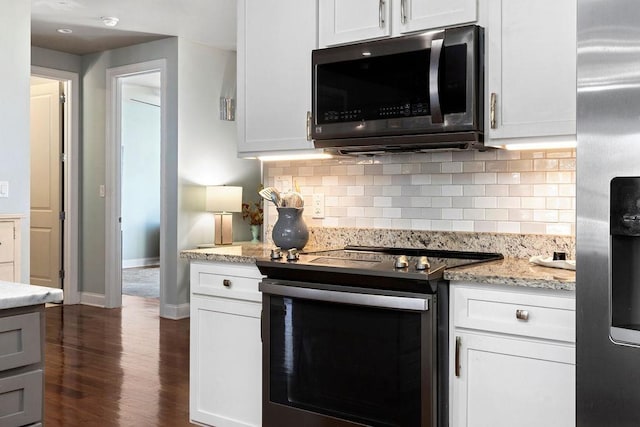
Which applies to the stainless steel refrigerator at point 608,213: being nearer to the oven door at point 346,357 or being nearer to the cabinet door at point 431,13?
the oven door at point 346,357

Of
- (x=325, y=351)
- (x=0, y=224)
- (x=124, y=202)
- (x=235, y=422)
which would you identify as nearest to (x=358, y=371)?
(x=325, y=351)

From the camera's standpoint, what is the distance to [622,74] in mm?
1502

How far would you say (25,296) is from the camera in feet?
5.13

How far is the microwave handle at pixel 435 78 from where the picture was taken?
237 centimetres

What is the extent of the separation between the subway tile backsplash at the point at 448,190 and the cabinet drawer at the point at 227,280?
58 centimetres

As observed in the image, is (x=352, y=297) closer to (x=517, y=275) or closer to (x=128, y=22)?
(x=517, y=275)

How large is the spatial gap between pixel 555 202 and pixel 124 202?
319 inches

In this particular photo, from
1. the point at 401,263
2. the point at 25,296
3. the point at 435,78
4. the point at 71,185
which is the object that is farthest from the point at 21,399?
the point at 71,185

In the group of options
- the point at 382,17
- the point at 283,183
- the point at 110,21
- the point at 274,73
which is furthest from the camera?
the point at 110,21

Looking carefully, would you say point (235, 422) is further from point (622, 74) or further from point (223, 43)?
point (223, 43)

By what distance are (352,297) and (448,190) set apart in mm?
782

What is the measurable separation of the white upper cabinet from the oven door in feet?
3.51

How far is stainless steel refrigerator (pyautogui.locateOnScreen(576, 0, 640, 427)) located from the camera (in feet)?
4.90

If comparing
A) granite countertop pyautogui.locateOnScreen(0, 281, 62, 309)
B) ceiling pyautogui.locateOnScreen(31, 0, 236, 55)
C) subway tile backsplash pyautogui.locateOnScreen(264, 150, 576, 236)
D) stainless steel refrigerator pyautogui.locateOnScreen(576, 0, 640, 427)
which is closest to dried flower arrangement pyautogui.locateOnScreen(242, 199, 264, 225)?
ceiling pyautogui.locateOnScreen(31, 0, 236, 55)
